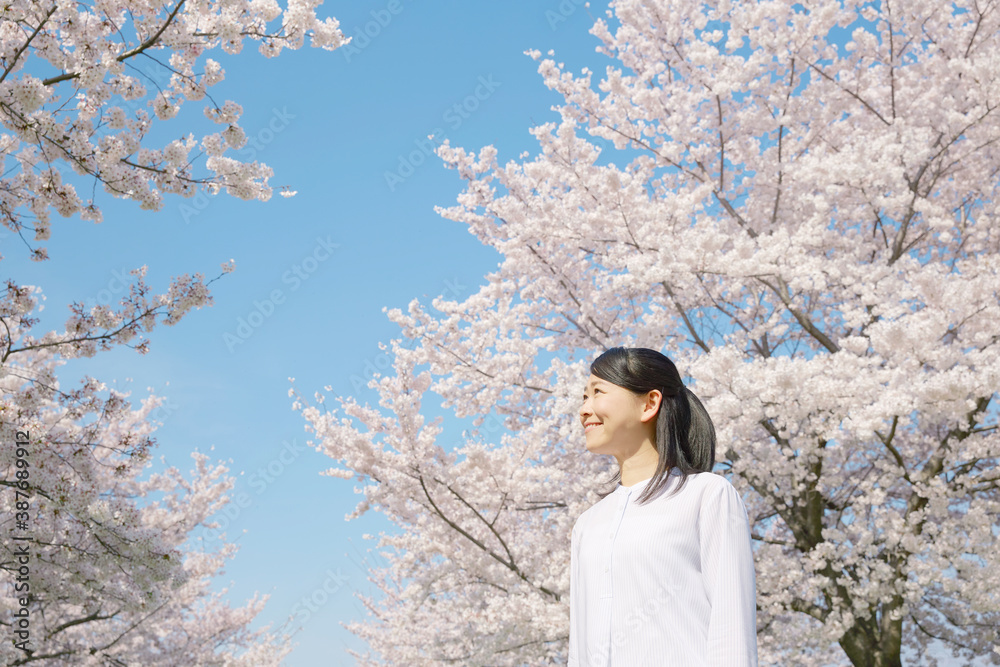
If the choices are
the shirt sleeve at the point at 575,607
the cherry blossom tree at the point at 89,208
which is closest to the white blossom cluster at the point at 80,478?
the cherry blossom tree at the point at 89,208

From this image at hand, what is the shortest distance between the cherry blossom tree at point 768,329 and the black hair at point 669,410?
3593 mm

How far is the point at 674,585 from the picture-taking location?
180 centimetres

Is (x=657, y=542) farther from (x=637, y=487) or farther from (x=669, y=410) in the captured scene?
(x=669, y=410)

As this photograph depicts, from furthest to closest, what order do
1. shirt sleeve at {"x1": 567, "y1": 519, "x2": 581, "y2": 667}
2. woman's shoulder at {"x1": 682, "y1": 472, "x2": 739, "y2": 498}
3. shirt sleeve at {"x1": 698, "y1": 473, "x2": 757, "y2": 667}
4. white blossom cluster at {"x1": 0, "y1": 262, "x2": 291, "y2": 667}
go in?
1. white blossom cluster at {"x1": 0, "y1": 262, "x2": 291, "y2": 667}
2. shirt sleeve at {"x1": 567, "y1": 519, "x2": 581, "y2": 667}
3. woman's shoulder at {"x1": 682, "y1": 472, "x2": 739, "y2": 498}
4. shirt sleeve at {"x1": 698, "y1": 473, "x2": 757, "y2": 667}

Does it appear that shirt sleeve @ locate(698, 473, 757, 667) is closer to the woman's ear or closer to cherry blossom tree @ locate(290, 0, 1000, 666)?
the woman's ear

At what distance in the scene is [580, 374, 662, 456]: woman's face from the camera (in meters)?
2.05

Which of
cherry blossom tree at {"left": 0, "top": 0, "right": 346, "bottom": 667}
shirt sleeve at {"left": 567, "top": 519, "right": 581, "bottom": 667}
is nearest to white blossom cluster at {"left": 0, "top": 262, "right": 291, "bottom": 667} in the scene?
cherry blossom tree at {"left": 0, "top": 0, "right": 346, "bottom": 667}

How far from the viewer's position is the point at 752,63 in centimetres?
730

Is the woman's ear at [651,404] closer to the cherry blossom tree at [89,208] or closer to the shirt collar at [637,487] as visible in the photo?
the shirt collar at [637,487]

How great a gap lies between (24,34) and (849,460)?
8.41 metres

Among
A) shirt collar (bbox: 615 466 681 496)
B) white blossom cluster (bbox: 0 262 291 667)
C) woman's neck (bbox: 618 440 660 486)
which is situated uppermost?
white blossom cluster (bbox: 0 262 291 667)

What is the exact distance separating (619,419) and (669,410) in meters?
0.15

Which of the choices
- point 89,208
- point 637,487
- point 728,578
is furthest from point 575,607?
point 89,208

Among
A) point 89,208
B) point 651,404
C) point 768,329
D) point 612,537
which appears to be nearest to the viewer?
point 612,537
